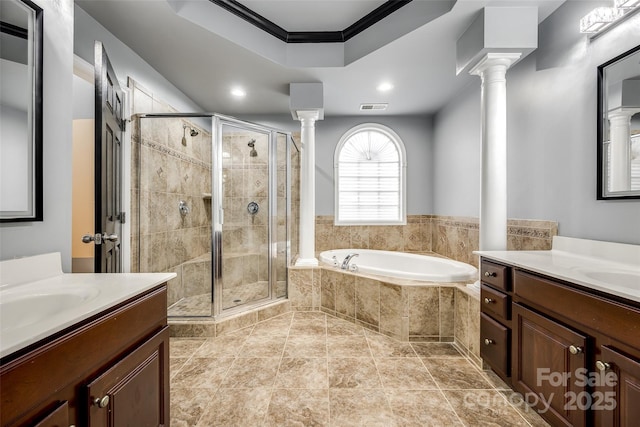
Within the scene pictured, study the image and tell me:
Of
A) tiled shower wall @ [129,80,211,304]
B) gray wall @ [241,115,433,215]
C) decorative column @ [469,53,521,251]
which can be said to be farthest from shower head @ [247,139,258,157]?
decorative column @ [469,53,521,251]

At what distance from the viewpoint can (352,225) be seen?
4.01 metres

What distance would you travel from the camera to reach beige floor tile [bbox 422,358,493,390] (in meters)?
1.77

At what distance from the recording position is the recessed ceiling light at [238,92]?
10.2 feet

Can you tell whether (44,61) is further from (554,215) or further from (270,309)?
(554,215)

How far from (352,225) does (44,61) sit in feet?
11.0

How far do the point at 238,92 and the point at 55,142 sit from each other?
7.37 ft

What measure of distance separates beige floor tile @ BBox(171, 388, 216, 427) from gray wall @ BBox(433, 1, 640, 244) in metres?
2.49

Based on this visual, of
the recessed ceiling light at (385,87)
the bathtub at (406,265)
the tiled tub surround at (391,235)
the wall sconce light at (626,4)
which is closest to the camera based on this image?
the wall sconce light at (626,4)

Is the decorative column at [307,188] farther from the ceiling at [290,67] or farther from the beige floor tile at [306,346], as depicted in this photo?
the beige floor tile at [306,346]

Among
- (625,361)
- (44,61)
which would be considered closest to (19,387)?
(44,61)

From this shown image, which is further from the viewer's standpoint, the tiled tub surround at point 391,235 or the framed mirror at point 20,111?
the tiled tub surround at point 391,235

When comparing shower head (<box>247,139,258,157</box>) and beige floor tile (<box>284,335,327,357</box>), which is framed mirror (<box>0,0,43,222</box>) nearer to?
beige floor tile (<box>284,335,327,357</box>)

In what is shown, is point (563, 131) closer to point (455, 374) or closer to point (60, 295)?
point (455, 374)

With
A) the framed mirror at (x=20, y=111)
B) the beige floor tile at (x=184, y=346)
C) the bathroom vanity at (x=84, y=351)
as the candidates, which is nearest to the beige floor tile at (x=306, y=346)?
the beige floor tile at (x=184, y=346)
